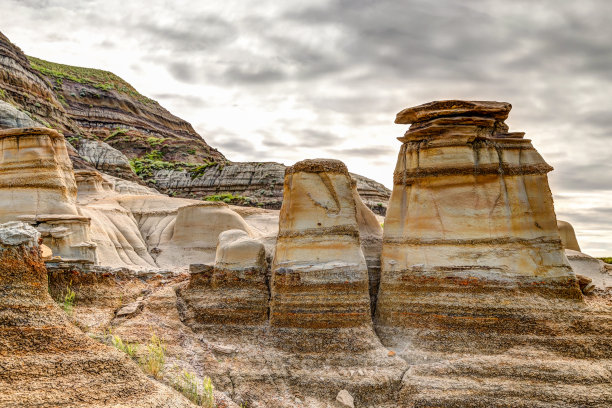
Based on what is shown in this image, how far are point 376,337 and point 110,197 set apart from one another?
24.5 metres

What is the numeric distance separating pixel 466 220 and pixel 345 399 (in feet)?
15.1

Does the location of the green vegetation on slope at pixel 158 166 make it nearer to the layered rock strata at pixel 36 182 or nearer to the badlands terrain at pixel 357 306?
the layered rock strata at pixel 36 182

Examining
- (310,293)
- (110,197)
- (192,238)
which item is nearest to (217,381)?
(310,293)

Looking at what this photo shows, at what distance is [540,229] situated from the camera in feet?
36.5

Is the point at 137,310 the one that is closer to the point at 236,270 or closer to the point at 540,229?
the point at 236,270

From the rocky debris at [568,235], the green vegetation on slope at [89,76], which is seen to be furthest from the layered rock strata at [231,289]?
the green vegetation on slope at [89,76]

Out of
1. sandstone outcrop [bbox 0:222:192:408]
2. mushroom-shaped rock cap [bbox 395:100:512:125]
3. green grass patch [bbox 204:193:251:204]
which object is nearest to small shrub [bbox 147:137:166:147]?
green grass patch [bbox 204:193:251:204]

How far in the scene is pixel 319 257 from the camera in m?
11.3

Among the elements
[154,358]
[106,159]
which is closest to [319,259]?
[154,358]

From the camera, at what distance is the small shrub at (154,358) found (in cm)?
898

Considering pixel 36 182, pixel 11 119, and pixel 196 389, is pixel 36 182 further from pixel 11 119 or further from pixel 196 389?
pixel 11 119

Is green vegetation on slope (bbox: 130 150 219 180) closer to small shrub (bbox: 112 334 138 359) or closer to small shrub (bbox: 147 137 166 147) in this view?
small shrub (bbox: 147 137 166 147)

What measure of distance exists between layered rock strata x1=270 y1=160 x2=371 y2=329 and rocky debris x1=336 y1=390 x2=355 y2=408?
1578 millimetres

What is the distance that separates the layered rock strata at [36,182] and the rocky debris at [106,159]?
31.1 meters
